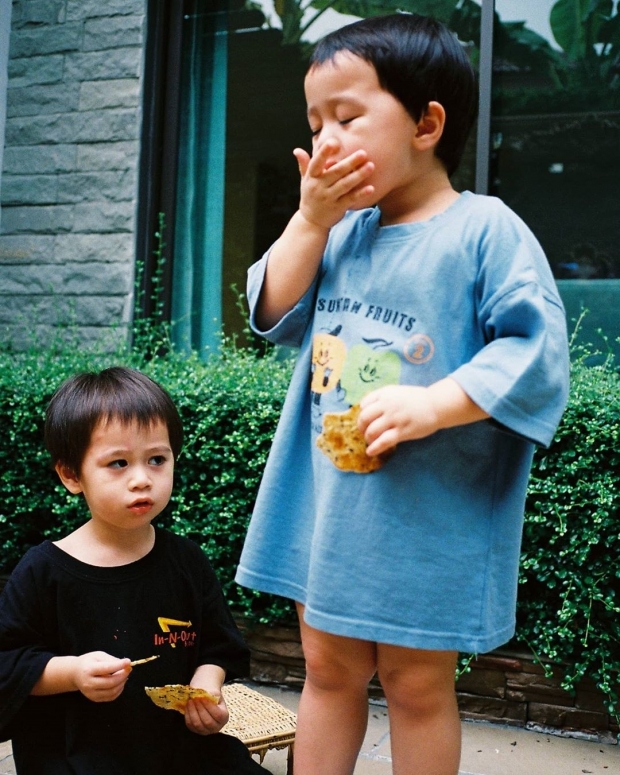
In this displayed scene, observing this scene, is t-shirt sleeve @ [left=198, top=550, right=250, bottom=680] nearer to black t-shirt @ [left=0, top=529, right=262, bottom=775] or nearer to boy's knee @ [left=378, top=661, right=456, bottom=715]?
black t-shirt @ [left=0, top=529, right=262, bottom=775]

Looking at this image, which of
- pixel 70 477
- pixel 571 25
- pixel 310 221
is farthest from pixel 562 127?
pixel 70 477

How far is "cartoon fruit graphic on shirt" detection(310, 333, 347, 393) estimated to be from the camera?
1.54 meters

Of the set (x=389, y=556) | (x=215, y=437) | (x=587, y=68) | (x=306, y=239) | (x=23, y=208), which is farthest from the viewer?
(x=23, y=208)

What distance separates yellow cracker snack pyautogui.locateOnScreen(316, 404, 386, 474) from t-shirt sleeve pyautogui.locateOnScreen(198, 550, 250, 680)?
53 cm

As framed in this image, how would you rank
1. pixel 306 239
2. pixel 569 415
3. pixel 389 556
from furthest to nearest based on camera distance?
pixel 569 415, pixel 306 239, pixel 389 556

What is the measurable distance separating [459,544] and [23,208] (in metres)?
3.40

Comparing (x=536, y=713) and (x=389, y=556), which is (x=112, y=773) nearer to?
(x=389, y=556)

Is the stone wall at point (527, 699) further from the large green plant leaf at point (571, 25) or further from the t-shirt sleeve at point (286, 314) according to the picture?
the large green plant leaf at point (571, 25)

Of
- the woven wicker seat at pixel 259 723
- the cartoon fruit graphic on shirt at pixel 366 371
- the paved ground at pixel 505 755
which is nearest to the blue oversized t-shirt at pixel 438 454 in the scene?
the cartoon fruit graphic on shirt at pixel 366 371

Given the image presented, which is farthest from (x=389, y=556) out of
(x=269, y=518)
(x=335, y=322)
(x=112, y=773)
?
(x=112, y=773)

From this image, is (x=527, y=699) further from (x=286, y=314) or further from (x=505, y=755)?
(x=286, y=314)

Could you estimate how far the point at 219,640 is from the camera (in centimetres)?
185

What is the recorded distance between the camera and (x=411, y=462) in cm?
144

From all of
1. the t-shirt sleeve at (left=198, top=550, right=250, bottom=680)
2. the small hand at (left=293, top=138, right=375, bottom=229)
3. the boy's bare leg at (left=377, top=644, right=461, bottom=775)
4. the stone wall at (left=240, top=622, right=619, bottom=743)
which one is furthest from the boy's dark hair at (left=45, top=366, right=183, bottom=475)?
the stone wall at (left=240, top=622, right=619, bottom=743)
